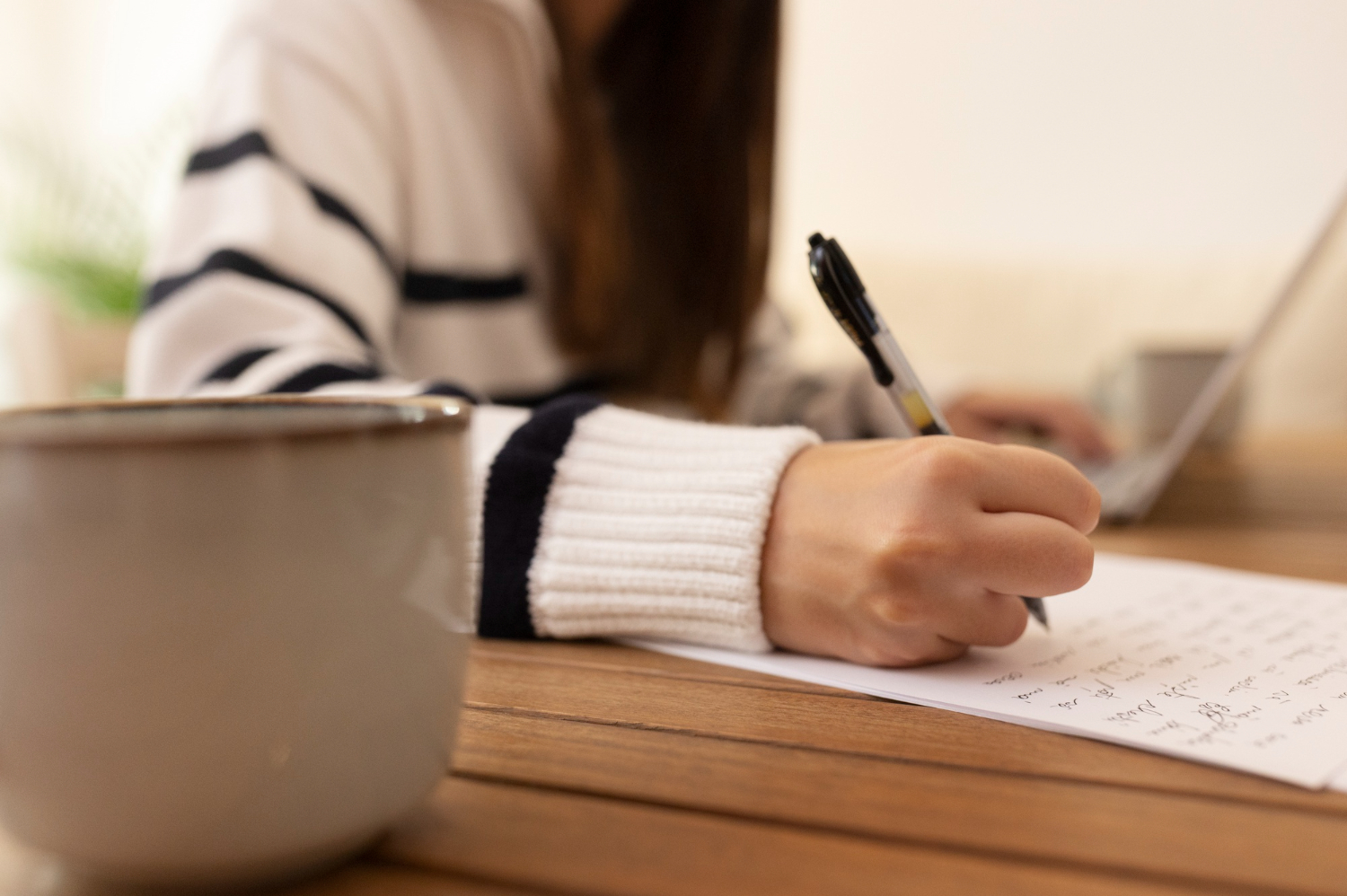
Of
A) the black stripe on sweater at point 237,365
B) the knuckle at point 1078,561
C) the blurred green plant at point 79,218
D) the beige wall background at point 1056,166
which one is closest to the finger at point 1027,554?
the knuckle at point 1078,561

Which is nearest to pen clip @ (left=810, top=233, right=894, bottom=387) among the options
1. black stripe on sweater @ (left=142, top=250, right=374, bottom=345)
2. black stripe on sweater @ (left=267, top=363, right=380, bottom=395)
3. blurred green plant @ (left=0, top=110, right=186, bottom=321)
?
black stripe on sweater @ (left=267, top=363, right=380, bottom=395)

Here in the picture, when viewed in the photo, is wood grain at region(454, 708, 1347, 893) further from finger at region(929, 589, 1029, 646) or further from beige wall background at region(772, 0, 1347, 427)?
beige wall background at region(772, 0, 1347, 427)

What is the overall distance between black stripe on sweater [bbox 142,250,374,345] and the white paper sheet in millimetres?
367

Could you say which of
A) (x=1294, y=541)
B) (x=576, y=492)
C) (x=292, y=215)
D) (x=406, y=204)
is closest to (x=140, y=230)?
(x=406, y=204)

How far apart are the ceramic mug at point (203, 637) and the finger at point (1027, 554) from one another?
0.18 m

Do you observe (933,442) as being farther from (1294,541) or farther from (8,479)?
(1294,541)

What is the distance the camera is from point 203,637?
154mm

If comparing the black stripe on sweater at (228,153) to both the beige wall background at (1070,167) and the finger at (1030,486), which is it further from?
the beige wall background at (1070,167)

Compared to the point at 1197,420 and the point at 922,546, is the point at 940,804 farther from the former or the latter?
the point at 1197,420

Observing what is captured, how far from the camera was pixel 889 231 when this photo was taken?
2.39 metres

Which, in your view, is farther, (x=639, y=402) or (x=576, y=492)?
(x=639, y=402)

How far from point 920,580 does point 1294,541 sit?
376 mm

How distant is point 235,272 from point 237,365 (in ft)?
0.24

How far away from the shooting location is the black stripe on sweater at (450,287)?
83 cm
